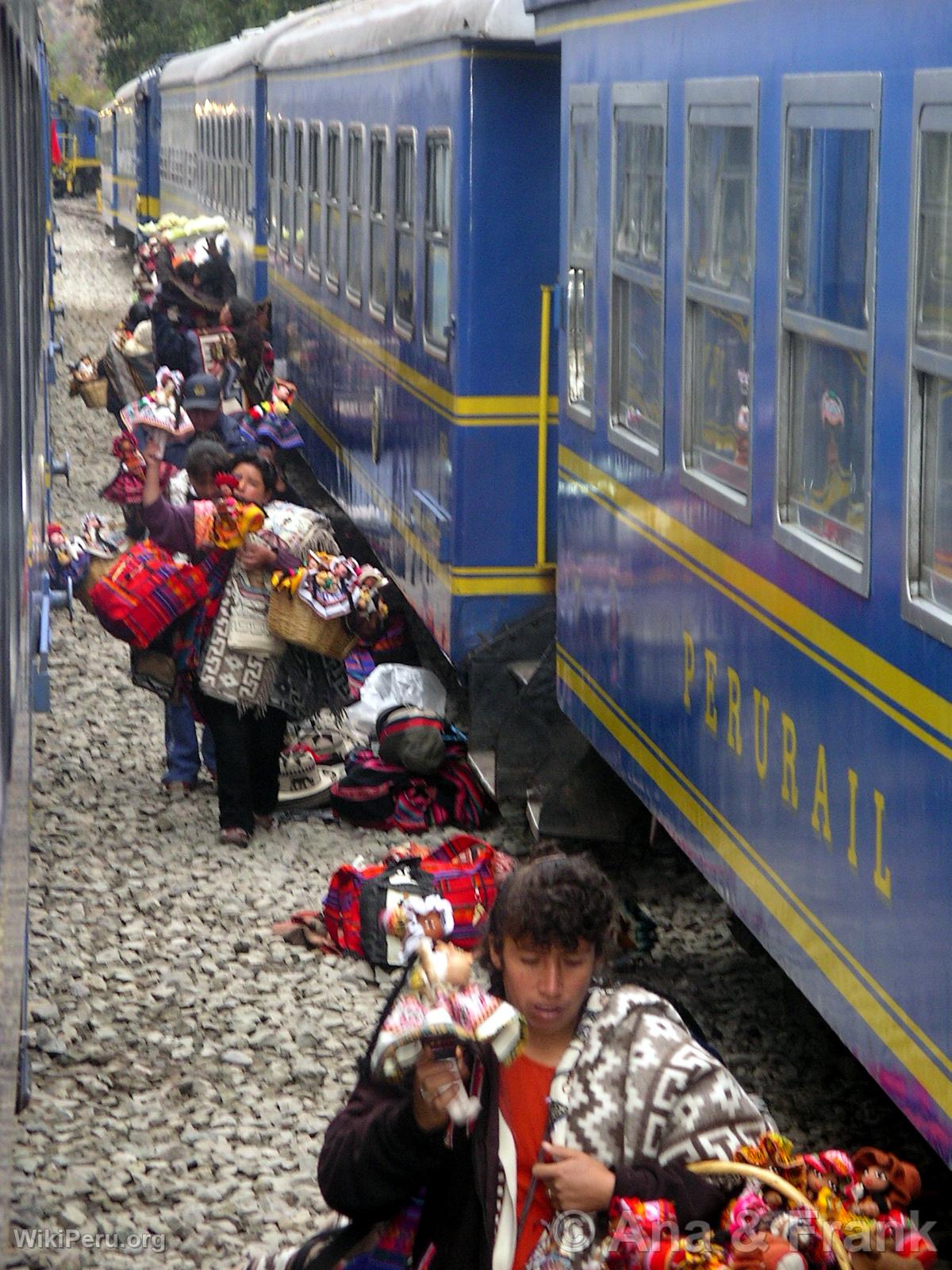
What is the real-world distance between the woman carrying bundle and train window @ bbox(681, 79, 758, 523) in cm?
217

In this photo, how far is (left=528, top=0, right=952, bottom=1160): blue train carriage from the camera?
3322mm

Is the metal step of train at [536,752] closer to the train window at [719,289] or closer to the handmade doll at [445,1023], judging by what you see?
the train window at [719,289]

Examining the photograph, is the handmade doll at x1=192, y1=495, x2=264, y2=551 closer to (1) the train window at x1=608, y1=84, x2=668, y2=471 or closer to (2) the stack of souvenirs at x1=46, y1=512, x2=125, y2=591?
(2) the stack of souvenirs at x1=46, y1=512, x2=125, y2=591

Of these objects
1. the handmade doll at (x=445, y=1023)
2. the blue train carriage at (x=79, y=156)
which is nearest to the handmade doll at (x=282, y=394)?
the handmade doll at (x=445, y=1023)

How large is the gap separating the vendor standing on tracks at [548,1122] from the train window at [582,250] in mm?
3442

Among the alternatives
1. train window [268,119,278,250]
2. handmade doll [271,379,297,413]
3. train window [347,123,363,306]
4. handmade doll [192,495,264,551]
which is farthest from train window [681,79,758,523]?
train window [268,119,278,250]

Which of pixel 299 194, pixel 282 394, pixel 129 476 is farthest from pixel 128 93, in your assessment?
pixel 129 476

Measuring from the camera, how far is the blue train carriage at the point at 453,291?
23.6ft

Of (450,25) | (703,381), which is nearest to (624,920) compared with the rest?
(703,381)

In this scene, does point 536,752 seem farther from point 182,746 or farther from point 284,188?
point 284,188

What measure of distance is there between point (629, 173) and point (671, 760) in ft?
5.21

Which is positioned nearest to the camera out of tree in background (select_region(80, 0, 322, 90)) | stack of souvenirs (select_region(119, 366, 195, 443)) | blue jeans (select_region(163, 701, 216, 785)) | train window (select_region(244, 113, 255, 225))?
blue jeans (select_region(163, 701, 216, 785))

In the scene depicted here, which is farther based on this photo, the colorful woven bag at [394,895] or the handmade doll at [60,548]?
the handmade doll at [60,548]

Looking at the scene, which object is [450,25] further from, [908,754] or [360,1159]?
[360,1159]
